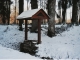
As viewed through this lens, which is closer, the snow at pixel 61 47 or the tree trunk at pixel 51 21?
the snow at pixel 61 47

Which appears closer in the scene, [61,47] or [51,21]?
[61,47]

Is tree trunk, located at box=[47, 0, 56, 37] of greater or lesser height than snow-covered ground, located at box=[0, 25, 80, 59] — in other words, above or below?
above

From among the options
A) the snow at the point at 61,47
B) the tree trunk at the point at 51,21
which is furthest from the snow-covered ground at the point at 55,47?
the tree trunk at the point at 51,21

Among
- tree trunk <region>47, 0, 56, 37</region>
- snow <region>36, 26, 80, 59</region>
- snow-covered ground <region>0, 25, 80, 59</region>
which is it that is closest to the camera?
snow-covered ground <region>0, 25, 80, 59</region>

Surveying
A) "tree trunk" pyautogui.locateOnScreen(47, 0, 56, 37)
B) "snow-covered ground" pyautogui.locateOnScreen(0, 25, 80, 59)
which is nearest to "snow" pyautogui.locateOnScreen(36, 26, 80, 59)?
"snow-covered ground" pyautogui.locateOnScreen(0, 25, 80, 59)

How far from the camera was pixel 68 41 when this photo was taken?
15375 mm

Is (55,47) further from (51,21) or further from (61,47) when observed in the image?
(51,21)

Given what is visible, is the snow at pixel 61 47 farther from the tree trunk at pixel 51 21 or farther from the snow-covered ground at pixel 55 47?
the tree trunk at pixel 51 21

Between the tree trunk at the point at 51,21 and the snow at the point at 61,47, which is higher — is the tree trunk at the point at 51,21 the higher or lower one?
the higher one

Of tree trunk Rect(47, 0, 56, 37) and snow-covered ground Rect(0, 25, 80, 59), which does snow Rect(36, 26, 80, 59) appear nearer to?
snow-covered ground Rect(0, 25, 80, 59)

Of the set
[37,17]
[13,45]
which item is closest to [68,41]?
[37,17]

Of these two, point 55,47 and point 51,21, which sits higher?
point 51,21

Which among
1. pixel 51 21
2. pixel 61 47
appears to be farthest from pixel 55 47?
pixel 51 21

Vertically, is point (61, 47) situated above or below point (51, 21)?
below
